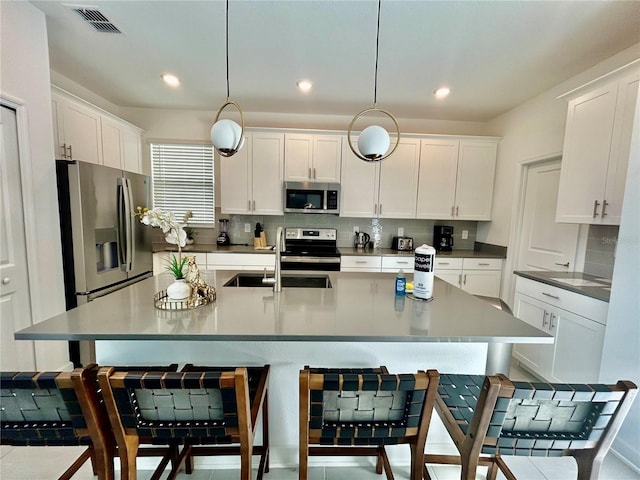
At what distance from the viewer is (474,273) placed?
360 centimetres

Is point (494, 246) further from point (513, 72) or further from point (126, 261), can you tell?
point (126, 261)

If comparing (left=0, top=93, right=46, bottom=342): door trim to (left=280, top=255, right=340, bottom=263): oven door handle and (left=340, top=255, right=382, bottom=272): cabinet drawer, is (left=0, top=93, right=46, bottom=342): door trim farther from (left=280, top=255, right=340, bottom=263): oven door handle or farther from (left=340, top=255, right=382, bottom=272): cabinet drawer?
(left=340, top=255, right=382, bottom=272): cabinet drawer

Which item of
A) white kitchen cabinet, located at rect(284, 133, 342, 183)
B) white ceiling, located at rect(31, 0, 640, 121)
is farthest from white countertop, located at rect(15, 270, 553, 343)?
white kitchen cabinet, located at rect(284, 133, 342, 183)

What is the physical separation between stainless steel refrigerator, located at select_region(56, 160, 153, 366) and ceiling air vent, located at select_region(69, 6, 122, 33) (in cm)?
102

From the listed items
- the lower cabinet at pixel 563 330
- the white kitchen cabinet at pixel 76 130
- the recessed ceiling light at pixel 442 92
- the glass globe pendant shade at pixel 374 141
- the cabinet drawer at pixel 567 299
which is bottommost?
the lower cabinet at pixel 563 330

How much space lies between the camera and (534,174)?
3.18m

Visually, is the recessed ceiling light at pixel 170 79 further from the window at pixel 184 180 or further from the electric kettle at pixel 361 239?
the electric kettle at pixel 361 239

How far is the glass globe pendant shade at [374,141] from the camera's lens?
63.0 inches

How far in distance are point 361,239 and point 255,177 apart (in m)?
1.67

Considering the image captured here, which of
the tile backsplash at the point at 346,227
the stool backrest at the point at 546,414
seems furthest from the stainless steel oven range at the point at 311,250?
the stool backrest at the point at 546,414

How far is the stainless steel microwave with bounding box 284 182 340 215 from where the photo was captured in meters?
3.68

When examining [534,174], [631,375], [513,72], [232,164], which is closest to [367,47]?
[513,72]

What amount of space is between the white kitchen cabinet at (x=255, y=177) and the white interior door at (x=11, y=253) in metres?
1.93

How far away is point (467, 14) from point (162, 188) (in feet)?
12.8
